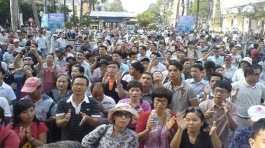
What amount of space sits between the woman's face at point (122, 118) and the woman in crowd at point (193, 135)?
515 mm

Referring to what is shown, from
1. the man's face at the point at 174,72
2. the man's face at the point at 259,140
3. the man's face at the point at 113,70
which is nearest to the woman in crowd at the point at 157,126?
the man's face at the point at 174,72

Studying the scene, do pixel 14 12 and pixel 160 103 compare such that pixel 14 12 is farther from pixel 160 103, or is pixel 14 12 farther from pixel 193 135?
pixel 193 135

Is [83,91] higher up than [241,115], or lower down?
higher up

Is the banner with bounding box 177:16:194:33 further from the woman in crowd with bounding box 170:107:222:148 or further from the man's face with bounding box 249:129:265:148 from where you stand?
the man's face with bounding box 249:129:265:148

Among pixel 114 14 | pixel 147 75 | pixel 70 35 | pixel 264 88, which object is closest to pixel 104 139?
pixel 147 75

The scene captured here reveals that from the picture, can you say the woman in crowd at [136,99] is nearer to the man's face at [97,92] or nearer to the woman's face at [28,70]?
the man's face at [97,92]

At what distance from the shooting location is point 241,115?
19.5 ft

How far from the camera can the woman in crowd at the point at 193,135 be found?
4.07 metres

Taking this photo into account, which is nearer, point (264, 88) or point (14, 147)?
point (14, 147)

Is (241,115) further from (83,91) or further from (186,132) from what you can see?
(83,91)

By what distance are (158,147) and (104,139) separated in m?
0.65

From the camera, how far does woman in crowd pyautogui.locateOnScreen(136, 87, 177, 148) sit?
167 inches

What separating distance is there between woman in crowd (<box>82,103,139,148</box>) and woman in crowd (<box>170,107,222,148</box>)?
17.5 inches

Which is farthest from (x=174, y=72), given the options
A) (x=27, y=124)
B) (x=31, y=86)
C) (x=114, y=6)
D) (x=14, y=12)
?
(x=114, y=6)
